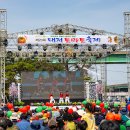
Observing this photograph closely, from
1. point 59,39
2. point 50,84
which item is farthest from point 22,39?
point 50,84

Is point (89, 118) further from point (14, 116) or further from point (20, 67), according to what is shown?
point (20, 67)

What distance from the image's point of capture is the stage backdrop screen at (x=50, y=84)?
4053 cm

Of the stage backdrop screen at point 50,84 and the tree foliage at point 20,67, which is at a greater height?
the tree foliage at point 20,67

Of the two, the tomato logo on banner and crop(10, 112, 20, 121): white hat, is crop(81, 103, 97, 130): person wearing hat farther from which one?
the tomato logo on banner

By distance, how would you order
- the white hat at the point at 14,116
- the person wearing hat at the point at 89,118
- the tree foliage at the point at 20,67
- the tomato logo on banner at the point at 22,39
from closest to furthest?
the person wearing hat at the point at 89,118, the white hat at the point at 14,116, the tomato logo on banner at the point at 22,39, the tree foliage at the point at 20,67

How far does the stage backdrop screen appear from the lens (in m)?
40.5

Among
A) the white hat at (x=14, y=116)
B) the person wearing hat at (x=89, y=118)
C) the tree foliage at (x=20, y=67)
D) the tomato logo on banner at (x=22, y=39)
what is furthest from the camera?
the tree foliage at (x=20, y=67)

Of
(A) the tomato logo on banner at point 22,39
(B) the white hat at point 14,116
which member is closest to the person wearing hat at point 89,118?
(B) the white hat at point 14,116

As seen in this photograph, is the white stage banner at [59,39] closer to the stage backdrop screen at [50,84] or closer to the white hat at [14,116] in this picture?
the stage backdrop screen at [50,84]

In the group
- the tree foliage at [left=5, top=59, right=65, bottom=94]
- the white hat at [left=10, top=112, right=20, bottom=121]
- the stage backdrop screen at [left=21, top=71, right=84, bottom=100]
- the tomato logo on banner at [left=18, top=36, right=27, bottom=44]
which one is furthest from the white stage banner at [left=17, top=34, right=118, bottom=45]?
the white hat at [left=10, top=112, right=20, bottom=121]

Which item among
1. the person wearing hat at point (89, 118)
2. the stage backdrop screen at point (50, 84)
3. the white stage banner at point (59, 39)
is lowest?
the stage backdrop screen at point (50, 84)

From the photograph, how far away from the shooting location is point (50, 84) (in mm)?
40781

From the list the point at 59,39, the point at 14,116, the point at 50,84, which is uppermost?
the point at 59,39

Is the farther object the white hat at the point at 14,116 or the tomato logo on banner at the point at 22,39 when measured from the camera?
the tomato logo on banner at the point at 22,39
